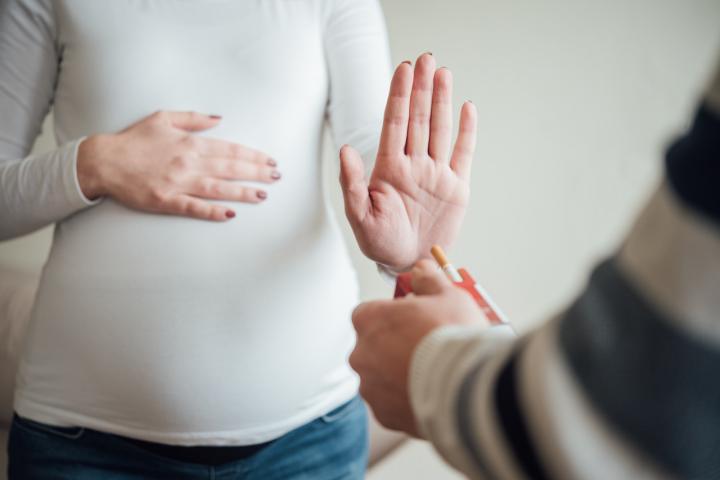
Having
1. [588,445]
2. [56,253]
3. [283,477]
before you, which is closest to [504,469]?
[588,445]

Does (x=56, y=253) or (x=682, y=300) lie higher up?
(x=682, y=300)

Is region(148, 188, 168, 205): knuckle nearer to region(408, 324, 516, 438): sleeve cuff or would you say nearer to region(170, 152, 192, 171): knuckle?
region(170, 152, 192, 171): knuckle

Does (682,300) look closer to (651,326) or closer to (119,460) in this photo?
(651,326)

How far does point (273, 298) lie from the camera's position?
686mm

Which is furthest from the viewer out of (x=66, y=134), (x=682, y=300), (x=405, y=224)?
(x=66, y=134)

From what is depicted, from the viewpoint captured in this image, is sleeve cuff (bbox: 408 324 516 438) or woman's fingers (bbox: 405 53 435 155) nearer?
sleeve cuff (bbox: 408 324 516 438)

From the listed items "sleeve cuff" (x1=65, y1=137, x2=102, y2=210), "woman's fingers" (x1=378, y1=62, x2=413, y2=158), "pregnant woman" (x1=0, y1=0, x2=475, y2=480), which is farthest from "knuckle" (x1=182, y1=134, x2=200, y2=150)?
"woman's fingers" (x1=378, y1=62, x2=413, y2=158)

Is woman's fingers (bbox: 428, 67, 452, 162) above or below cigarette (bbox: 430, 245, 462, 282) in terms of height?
above

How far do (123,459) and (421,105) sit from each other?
51 centimetres

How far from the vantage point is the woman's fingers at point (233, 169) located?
2.25ft

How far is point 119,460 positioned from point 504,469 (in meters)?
0.53

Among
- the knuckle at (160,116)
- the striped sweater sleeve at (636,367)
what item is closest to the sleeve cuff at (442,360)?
the striped sweater sleeve at (636,367)

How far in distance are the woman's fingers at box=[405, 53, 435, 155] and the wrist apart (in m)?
0.35

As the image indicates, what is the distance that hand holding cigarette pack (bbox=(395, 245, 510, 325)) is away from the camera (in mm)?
441
